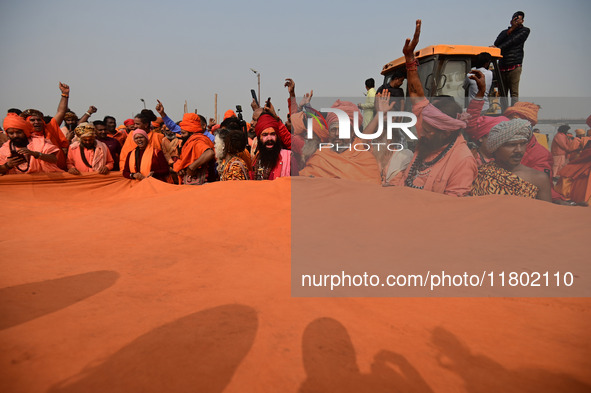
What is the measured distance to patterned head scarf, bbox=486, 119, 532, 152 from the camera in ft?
13.9

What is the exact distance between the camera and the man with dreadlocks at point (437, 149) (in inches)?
157

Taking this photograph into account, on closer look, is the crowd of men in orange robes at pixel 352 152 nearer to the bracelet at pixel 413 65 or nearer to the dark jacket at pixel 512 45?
the bracelet at pixel 413 65

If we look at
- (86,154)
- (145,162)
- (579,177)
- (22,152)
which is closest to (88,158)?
(86,154)

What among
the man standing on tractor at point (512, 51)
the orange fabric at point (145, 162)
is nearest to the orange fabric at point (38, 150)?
the orange fabric at point (145, 162)

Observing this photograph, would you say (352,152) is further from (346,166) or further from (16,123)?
(16,123)

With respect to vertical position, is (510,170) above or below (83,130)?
below

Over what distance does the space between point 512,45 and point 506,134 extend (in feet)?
13.4

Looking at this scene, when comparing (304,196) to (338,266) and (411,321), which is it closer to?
(338,266)

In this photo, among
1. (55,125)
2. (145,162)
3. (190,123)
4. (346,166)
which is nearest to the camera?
(346,166)

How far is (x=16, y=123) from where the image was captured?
4.98m

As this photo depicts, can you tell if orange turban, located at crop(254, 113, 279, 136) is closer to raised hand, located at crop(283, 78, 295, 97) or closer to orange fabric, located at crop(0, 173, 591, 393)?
raised hand, located at crop(283, 78, 295, 97)

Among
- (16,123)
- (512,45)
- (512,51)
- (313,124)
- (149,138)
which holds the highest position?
(512,45)

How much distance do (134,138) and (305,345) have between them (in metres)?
5.23

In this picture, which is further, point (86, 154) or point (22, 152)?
point (86, 154)
